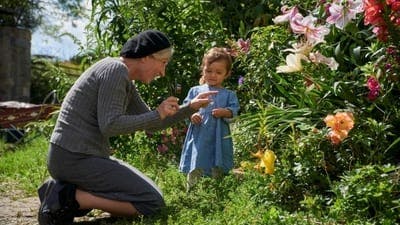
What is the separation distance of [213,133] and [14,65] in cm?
1065

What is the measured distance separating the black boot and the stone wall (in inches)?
424

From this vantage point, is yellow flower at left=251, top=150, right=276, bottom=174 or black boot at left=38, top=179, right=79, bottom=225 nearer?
yellow flower at left=251, top=150, right=276, bottom=174

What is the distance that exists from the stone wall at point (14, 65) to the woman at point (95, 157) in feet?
35.2

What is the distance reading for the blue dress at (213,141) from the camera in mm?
4266

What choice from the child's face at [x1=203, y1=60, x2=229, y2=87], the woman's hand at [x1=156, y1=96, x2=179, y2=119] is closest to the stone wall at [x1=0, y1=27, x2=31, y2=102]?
the child's face at [x1=203, y1=60, x2=229, y2=87]

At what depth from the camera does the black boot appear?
12.0 feet

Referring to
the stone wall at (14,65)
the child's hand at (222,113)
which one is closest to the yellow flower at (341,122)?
the child's hand at (222,113)

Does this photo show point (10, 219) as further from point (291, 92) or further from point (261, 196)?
point (291, 92)

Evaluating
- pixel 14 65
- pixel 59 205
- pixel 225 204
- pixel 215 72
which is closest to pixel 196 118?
pixel 215 72

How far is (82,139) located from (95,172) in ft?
0.64

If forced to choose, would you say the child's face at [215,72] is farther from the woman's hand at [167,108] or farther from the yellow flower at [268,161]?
the yellow flower at [268,161]

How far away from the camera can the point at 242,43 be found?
4320 mm

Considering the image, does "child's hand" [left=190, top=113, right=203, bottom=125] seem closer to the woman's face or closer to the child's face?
the child's face

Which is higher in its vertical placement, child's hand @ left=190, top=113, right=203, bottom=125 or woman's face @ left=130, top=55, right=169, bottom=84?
woman's face @ left=130, top=55, right=169, bottom=84
